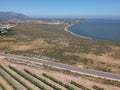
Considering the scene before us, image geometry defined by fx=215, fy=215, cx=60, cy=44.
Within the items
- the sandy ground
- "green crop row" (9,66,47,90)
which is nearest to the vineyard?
"green crop row" (9,66,47,90)

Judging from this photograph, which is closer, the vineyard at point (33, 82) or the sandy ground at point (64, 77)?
the vineyard at point (33, 82)

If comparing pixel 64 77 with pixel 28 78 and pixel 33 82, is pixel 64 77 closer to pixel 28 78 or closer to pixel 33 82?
pixel 33 82

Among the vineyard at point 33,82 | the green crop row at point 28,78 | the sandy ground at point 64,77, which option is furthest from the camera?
the sandy ground at point 64,77

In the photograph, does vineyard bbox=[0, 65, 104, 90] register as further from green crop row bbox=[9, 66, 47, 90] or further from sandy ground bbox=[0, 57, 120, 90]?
sandy ground bbox=[0, 57, 120, 90]

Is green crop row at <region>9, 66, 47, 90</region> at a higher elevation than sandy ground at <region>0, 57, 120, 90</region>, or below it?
higher

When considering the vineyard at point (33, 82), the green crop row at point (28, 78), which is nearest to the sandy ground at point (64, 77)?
the vineyard at point (33, 82)

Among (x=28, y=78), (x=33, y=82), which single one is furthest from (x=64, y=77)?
(x=28, y=78)

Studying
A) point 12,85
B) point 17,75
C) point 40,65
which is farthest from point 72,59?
point 12,85

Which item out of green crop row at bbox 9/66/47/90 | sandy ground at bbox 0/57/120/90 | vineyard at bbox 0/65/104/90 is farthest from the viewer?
sandy ground at bbox 0/57/120/90

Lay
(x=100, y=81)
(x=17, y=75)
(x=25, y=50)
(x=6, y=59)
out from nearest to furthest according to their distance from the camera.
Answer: (x=100, y=81)
(x=17, y=75)
(x=6, y=59)
(x=25, y=50)

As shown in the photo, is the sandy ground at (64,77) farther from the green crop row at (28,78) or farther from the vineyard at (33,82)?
the green crop row at (28,78)

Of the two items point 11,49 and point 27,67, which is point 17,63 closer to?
point 27,67
